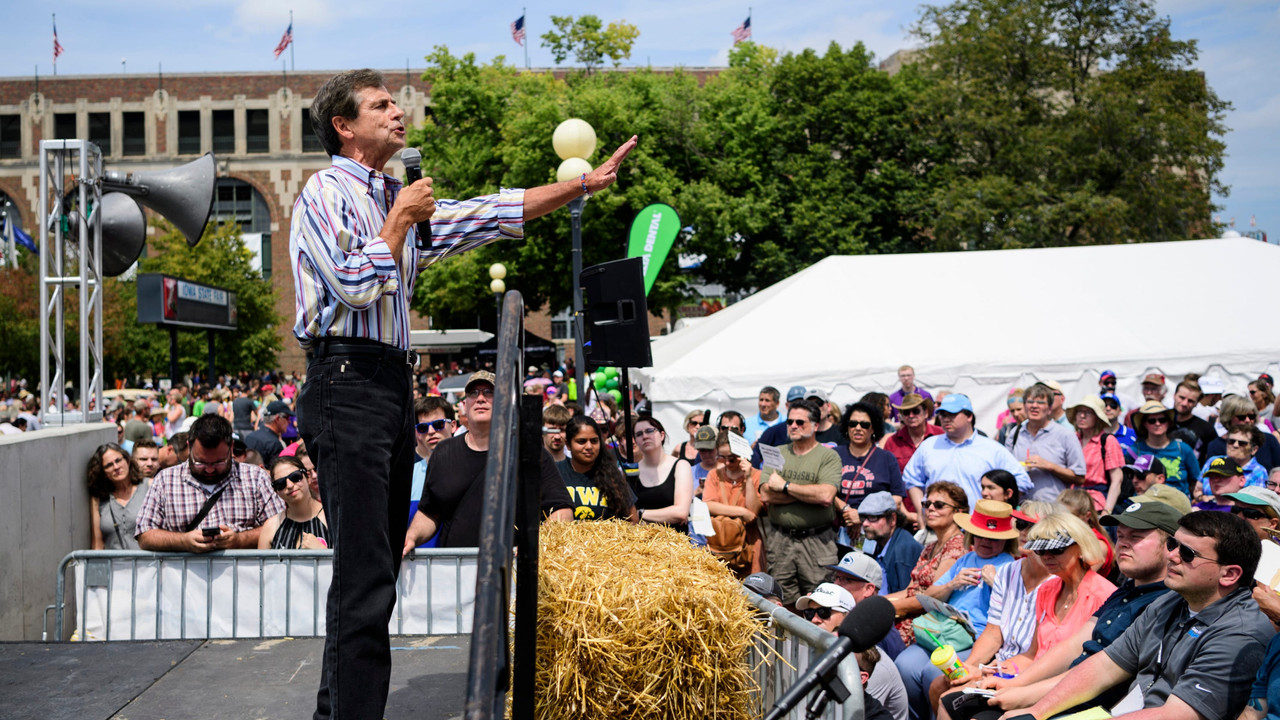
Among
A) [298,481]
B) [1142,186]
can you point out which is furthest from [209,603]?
[1142,186]

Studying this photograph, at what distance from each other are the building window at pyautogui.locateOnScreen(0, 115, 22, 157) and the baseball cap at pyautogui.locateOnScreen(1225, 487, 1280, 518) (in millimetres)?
61442

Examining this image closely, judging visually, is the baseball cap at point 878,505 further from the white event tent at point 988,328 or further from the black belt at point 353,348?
the white event tent at point 988,328

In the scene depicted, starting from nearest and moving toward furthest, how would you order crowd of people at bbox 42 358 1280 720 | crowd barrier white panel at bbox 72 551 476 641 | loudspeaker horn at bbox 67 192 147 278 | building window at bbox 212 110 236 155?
crowd of people at bbox 42 358 1280 720, crowd barrier white panel at bbox 72 551 476 641, loudspeaker horn at bbox 67 192 147 278, building window at bbox 212 110 236 155

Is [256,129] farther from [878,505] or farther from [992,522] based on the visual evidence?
[992,522]

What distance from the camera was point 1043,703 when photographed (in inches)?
175

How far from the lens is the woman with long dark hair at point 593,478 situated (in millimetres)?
5797

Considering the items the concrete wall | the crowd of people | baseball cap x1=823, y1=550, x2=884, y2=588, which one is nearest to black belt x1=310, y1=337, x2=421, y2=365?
the crowd of people

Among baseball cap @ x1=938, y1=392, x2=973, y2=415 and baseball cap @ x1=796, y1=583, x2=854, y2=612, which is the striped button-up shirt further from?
baseball cap @ x1=938, y1=392, x2=973, y2=415

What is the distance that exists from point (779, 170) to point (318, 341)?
31.1 metres

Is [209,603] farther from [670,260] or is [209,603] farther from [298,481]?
[670,260]

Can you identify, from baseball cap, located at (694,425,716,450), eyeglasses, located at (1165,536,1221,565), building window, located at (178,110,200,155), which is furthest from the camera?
building window, located at (178,110,200,155)

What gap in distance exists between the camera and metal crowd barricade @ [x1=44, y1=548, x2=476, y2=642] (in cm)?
511

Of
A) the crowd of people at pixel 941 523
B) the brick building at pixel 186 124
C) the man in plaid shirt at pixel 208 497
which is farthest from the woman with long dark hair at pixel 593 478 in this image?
the brick building at pixel 186 124

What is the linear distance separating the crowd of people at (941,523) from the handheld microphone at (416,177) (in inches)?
31.8
